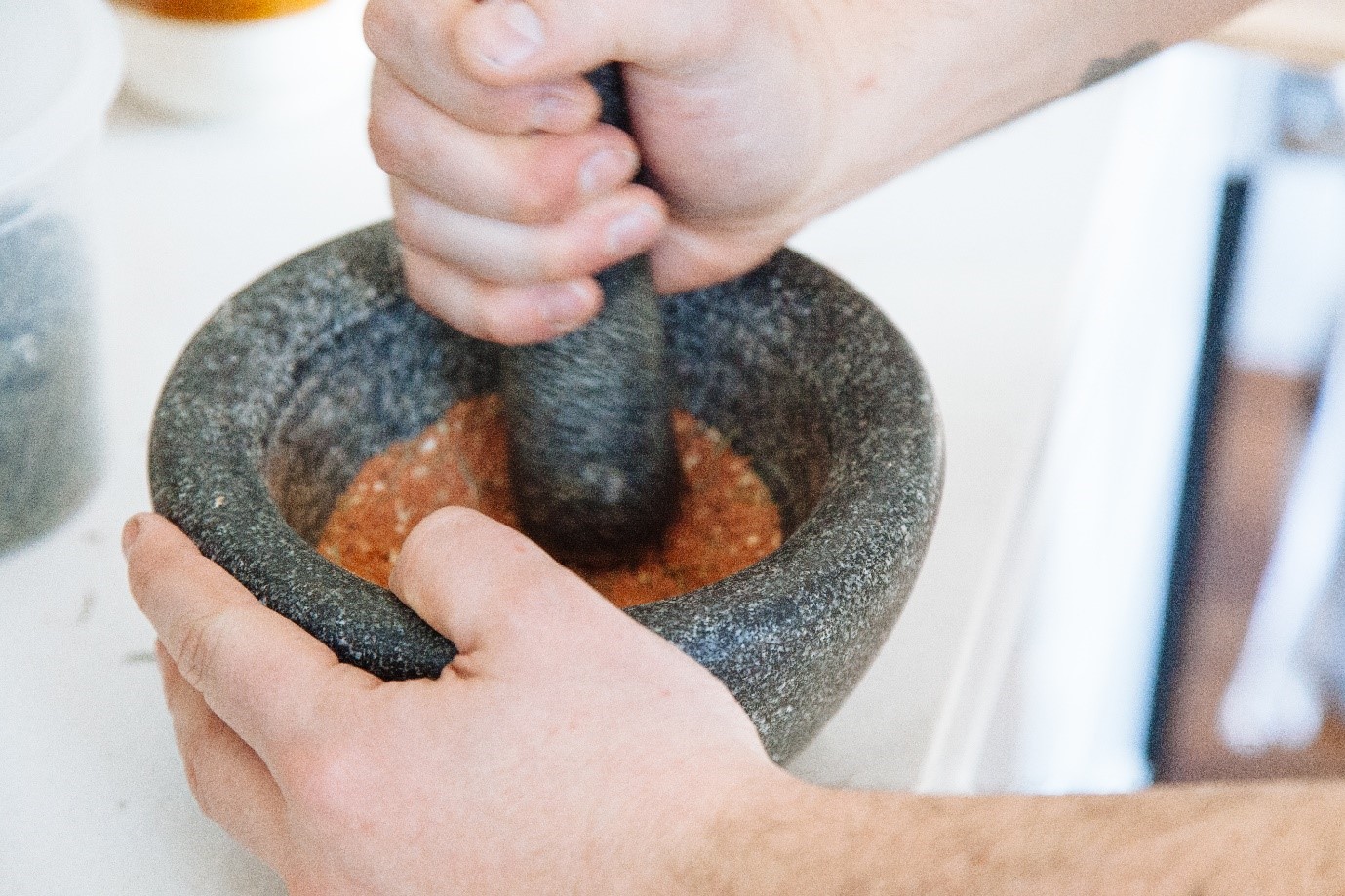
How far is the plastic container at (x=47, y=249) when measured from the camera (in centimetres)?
81

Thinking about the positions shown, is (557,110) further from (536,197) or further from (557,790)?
(557,790)

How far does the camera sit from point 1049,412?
102 centimetres

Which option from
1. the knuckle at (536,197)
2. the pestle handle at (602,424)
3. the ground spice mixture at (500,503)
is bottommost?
the ground spice mixture at (500,503)

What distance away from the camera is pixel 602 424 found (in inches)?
30.4

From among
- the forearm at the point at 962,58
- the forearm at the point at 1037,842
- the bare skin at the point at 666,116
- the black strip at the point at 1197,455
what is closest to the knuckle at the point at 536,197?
the bare skin at the point at 666,116

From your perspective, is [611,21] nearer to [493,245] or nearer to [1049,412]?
[493,245]

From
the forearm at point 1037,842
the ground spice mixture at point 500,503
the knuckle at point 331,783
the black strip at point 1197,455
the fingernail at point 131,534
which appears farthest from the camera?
the black strip at point 1197,455

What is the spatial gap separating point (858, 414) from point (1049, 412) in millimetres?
333

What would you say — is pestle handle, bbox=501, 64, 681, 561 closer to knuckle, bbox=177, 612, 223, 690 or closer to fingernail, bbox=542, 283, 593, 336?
fingernail, bbox=542, 283, 593, 336

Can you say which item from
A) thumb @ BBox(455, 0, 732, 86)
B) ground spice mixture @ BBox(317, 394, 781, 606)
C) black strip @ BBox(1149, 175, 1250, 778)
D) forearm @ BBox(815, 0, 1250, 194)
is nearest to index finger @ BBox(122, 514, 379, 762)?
ground spice mixture @ BBox(317, 394, 781, 606)

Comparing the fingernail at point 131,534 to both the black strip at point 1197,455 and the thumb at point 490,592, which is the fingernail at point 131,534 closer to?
the thumb at point 490,592

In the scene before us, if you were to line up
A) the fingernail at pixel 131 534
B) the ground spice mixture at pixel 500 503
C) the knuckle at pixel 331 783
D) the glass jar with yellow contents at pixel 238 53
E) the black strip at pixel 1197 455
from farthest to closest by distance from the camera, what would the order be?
the black strip at pixel 1197 455 → the glass jar with yellow contents at pixel 238 53 → the ground spice mixture at pixel 500 503 → the fingernail at pixel 131 534 → the knuckle at pixel 331 783

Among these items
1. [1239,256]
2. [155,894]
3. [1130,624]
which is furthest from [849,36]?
[1239,256]

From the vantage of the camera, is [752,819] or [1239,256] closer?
[752,819]
